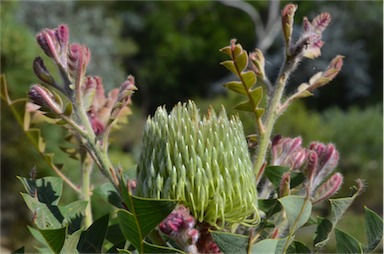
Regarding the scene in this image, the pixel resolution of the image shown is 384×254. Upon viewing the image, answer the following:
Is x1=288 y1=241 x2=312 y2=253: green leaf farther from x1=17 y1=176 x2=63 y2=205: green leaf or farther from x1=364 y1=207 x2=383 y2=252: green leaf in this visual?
x1=17 y1=176 x2=63 y2=205: green leaf

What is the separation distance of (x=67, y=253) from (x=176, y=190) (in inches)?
3.3

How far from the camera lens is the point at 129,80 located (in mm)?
513

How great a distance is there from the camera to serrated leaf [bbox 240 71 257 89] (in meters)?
0.52

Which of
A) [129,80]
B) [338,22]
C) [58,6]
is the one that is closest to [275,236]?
[129,80]

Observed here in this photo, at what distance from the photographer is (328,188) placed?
52cm

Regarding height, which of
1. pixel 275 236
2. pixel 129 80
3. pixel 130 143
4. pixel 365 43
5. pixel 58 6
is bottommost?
pixel 130 143

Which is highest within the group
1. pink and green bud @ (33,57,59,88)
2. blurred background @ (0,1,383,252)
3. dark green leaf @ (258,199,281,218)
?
pink and green bud @ (33,57,59,88)

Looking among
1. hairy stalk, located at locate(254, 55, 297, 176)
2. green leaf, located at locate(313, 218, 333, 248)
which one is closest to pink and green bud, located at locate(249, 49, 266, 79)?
hairy stalk, located at locate(254, 55, 297, 176)

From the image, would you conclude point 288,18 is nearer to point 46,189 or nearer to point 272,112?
point 272,112

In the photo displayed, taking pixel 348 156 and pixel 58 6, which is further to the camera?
pixel 58 6

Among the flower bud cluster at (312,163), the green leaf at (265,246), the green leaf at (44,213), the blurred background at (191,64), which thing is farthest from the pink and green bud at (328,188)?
the blurred background at (191,64)

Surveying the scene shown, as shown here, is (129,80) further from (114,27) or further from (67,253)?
(114,27)

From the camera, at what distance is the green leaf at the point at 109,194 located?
58cm

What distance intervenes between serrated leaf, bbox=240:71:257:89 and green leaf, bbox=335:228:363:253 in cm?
13
